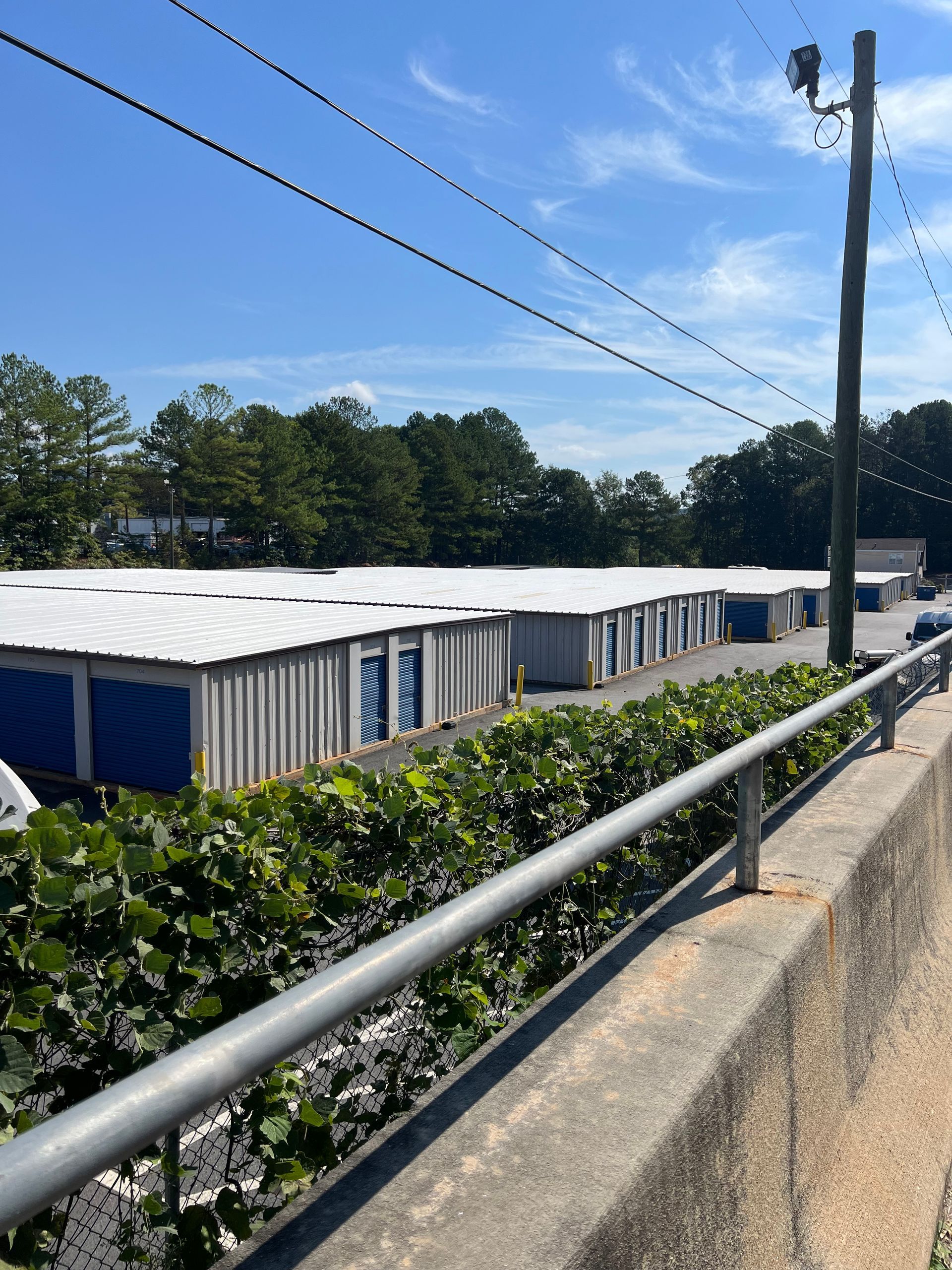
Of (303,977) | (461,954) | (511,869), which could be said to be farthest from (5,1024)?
(461,954)

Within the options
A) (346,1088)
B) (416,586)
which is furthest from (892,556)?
(346,1088)

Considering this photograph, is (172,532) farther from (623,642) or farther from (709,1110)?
(709,1110)

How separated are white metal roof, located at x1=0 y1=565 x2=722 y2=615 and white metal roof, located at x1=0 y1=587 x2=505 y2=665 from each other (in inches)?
170

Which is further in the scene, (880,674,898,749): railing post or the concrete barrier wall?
(880,674,898,749): railing post

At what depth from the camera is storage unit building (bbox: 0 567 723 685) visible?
3209 centimetres

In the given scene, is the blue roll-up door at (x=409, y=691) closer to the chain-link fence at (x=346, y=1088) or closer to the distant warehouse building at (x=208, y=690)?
the distant warehouse building at (x=208, y=690)

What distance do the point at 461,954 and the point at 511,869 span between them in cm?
109

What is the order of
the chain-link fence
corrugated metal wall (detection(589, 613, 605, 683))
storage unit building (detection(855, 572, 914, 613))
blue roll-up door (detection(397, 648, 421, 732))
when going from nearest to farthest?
the chain-link fence
blue roll-up door (detection(397, 648, 421, 732))
corrugated metal wall (detection(589, 613, 605, 683))
storage unit building (detection(855, 572, 914, 613))

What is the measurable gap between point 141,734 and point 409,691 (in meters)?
7.19

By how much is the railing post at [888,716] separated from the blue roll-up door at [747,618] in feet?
138

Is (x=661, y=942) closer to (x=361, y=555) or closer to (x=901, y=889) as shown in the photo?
(x=901, y=889)

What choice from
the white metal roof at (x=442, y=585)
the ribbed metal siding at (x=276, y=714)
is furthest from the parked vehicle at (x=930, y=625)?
the ribbed metal siding at (x=276, y=714)

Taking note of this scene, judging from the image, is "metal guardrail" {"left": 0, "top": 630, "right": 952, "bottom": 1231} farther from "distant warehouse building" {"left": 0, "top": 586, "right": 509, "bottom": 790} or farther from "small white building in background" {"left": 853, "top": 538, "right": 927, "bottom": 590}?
"small white building in background" {"left": 853, "top": 538, "right": 927, "bottom": 590}

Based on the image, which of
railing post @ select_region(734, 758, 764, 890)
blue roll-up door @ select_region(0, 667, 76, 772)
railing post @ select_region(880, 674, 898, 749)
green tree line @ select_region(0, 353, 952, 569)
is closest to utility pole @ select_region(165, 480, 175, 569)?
green tree line @ select_region(0, 353, 952, 569)
